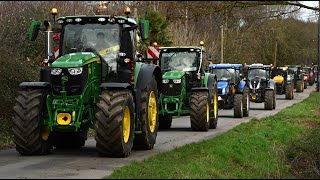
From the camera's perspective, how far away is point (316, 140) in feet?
52.0

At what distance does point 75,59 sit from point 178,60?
8.52m

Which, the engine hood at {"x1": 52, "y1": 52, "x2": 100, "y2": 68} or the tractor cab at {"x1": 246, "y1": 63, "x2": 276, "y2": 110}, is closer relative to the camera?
the engine hood at {"x1": 52, "y1": 52, "x2": 100, "y2": 68}

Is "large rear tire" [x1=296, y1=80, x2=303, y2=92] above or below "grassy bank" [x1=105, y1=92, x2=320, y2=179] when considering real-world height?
below

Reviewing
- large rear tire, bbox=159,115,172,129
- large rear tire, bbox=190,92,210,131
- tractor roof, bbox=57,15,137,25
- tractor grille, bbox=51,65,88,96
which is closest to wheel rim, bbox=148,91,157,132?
tractor roof, bbox=57,15,137,25

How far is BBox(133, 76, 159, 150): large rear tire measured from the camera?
13180 millimetres

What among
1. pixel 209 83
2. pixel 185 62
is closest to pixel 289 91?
pixel 209 83

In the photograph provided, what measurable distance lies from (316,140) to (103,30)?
6.22 metres

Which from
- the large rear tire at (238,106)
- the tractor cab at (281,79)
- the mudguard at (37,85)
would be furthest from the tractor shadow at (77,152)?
the tractor cab at (281,79)

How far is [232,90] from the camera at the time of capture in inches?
1059

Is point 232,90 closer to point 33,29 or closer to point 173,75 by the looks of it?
point 173,75

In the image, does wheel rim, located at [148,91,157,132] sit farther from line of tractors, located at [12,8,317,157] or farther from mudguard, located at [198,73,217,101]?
mudguard, located at [198,73,217,101]

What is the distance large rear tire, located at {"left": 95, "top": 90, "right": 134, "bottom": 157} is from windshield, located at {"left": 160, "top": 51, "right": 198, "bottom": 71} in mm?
8395

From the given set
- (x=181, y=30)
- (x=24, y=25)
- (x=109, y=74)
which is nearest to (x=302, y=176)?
(x=109, y=74)

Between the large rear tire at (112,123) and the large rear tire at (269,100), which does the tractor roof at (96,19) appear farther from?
the large rear tire at (269,100)
